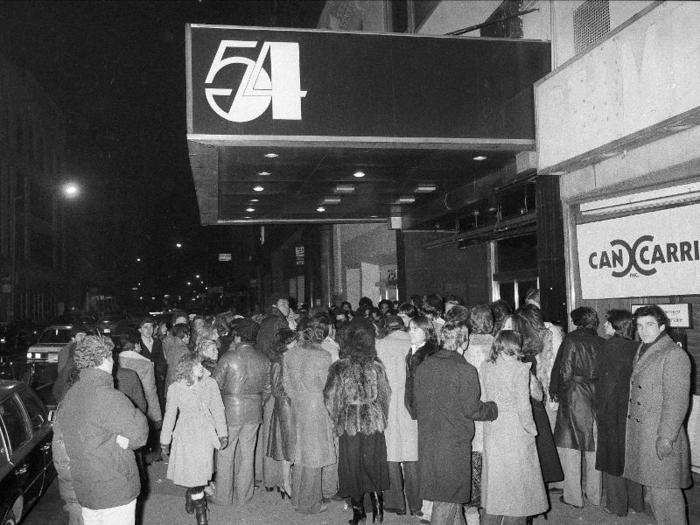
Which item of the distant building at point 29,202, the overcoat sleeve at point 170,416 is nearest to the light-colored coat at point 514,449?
the overcoat sleeve at point 170,416

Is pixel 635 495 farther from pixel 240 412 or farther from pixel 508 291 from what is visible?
pixel 508 291

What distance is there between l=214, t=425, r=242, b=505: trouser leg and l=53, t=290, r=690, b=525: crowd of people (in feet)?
0.08

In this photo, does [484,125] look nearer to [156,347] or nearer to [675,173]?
[675,173]

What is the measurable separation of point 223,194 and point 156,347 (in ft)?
16.2

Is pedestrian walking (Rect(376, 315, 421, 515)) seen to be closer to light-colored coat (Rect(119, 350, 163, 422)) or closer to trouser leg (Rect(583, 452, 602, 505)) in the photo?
trouser leg (Rect(583, 452, 602, 505))

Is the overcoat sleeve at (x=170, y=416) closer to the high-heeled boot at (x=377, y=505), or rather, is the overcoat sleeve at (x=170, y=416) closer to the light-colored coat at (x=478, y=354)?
the high-heeled boot at (x=377, y=505)

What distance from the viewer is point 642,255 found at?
24.9 feet

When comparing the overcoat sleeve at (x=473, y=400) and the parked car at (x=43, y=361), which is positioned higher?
the overcoat sleeve at (x=473, y=400)

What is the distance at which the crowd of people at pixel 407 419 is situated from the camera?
15.0 ft

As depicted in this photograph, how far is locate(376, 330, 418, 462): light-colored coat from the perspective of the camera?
6.47 m

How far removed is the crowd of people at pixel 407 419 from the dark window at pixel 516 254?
476cm

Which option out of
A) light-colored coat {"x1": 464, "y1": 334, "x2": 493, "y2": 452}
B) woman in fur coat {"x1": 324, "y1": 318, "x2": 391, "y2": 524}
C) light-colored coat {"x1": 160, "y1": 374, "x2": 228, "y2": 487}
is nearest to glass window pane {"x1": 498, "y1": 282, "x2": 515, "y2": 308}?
light-colored coat {"x1": 464, "y1": 334, "x2": 493, "y2": 452}

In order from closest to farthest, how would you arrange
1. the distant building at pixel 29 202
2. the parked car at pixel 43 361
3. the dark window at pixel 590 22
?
1. the dark window at pixel 590 22
2. the parked car at pixel 43 361
3. the distant building at pixel 29 202

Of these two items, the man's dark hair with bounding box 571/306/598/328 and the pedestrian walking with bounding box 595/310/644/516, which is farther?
the man's dark hair with bounding box 571/306/598/328
